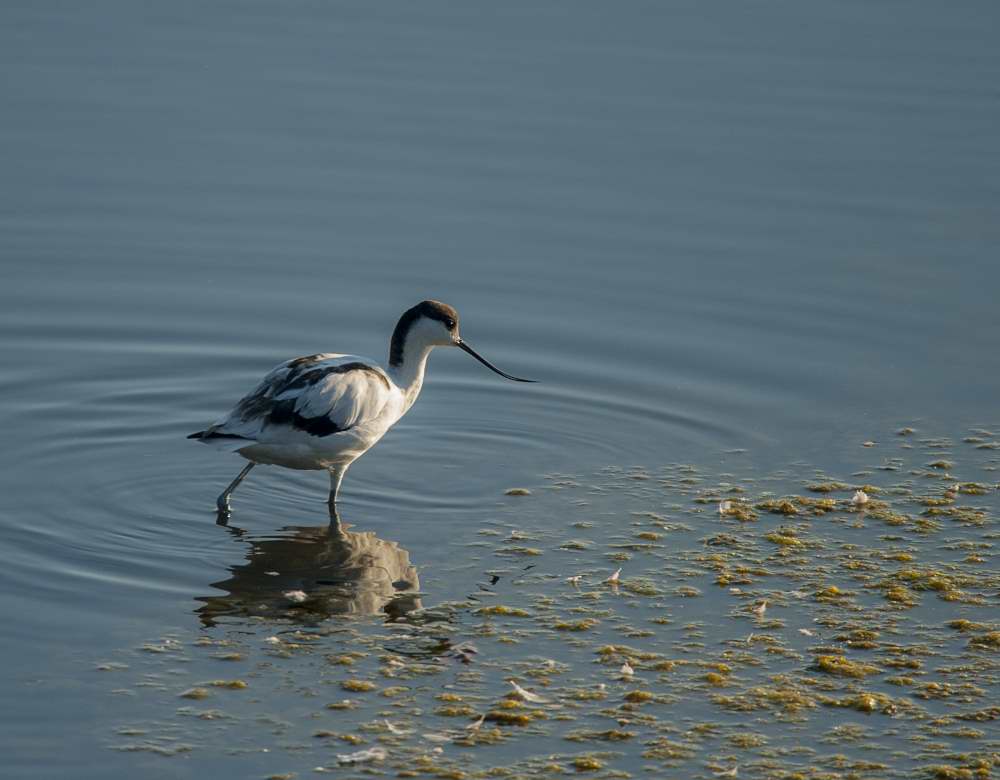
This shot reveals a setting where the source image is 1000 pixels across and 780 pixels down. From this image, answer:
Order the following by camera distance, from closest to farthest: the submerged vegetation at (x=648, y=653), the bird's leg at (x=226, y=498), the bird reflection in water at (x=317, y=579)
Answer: the submerged vegetation at (x=648, y=653) → the bird reflection in water at (x=317, y=579) → the bird's leg at (x=226, y=498)

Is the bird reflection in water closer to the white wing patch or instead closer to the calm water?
the calm water

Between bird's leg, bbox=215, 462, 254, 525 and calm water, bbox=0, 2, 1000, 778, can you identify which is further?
bird's leg, bbox=215, 462, 254, 525

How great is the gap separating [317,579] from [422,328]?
7.09ft

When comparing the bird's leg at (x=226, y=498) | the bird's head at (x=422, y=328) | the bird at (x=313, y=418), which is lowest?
the bird's leg at (x=226, y=498)

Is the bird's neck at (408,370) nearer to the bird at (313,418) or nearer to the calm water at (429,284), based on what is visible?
the bird at (313,418)

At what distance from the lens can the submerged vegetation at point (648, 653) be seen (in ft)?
23.3

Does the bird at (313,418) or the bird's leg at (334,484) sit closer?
the bird at (313,418)

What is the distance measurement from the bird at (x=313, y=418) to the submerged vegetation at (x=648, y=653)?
3.14 ft

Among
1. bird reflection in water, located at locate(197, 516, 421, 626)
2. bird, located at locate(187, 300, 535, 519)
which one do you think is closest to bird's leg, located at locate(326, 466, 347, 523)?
bird, located at locate(187, 300, 535, 519)

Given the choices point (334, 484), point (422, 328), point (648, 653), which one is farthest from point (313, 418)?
point (648, 653)

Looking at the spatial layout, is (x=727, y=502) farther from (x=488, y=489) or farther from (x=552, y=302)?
(x=552, y=302)

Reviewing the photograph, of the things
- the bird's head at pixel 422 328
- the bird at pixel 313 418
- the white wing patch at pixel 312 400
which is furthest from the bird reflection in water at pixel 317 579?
the bird's head at pixel 422 328

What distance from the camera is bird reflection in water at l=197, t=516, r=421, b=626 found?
338 inches

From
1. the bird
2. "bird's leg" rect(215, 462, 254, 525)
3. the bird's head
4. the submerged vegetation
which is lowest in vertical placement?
the submerged vegetation
